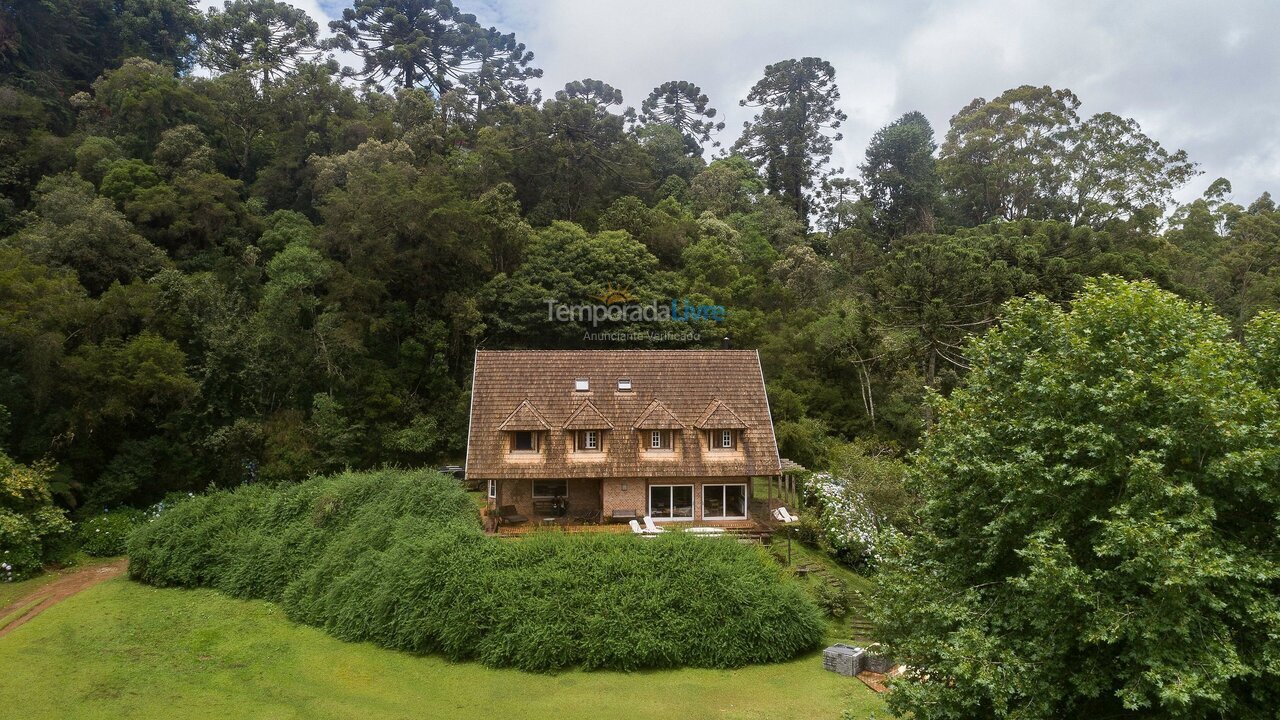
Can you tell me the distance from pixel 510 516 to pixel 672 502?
4782 mm

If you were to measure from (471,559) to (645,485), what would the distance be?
7.34 metres

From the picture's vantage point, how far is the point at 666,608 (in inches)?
594

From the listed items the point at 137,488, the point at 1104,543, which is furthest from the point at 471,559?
the point at 137,488

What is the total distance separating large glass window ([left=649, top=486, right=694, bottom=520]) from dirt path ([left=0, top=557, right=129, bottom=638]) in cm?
1438

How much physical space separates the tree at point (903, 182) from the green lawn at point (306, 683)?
124 ft

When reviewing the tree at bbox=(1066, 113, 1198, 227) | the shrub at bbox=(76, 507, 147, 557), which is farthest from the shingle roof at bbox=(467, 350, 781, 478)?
the tree at bbox=(1066, 113, 1198, 227)

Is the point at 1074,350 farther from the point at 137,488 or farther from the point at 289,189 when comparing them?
the point at 289,189

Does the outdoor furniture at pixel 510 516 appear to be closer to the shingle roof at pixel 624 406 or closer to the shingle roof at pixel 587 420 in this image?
the shingle roof at pixel 624 406

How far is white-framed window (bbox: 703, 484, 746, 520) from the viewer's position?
2247cm

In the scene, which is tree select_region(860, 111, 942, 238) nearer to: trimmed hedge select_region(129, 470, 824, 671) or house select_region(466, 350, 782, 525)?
house select_region(466, 350, 782, 525)

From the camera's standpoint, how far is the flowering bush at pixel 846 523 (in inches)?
767

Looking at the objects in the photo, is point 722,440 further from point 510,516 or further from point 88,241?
point 88,241

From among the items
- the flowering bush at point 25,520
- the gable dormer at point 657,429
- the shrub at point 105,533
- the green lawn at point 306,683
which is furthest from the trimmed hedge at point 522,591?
the gable dormer at point 657,429

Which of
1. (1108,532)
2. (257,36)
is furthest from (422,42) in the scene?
(1108,532)
